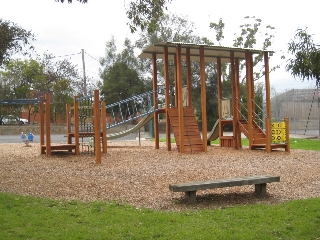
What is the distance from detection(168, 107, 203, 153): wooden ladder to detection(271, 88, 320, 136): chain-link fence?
49.1 ft

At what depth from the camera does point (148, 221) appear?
6.18 m

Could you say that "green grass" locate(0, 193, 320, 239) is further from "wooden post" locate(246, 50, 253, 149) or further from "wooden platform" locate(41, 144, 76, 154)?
"wooden post" locate(246, 50, 253, 149)

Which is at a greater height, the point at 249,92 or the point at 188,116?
the point at 249,92

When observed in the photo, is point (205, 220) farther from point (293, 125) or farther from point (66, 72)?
point (66, 72)

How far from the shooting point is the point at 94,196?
7.97 metres

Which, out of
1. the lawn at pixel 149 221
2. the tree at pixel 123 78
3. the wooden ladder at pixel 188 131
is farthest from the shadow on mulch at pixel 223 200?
the tree at pixel 123 78

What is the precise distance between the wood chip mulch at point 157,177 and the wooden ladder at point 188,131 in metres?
0.80

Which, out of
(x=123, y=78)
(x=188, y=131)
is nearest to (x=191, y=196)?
(x=188, y=131)

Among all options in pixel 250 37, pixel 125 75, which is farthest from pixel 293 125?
pixel 125 75

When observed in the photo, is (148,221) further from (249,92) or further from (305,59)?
(249,92)

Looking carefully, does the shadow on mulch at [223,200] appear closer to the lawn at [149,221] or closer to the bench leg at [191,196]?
the bench leg at [191,196]

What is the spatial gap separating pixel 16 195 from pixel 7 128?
31210 mm

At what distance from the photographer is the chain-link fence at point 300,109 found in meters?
29.8

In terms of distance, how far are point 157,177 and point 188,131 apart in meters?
6.67
